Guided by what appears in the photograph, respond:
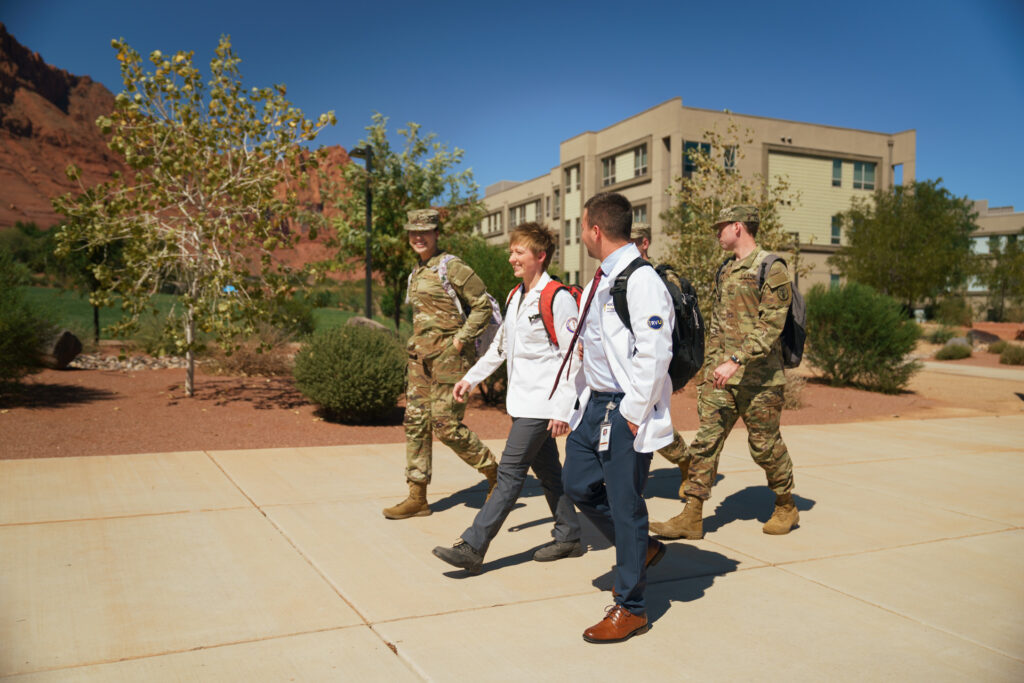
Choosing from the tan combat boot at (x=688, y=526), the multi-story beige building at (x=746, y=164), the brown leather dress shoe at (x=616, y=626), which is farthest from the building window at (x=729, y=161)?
the multi-story beige building at (x=746, y=164)

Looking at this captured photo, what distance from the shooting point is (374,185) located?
23.6 metres

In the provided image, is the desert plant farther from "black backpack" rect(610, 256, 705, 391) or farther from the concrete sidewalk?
"black backpack" rect(610, 256, 705, 391)

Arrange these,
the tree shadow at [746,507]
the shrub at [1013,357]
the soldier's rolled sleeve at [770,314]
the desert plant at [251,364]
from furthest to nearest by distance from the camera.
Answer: the shrub at [1013,357]
the desert plant at [251,364]
the tree shadow at [746,507]
the soldier's rolled sleeve at [770,314]

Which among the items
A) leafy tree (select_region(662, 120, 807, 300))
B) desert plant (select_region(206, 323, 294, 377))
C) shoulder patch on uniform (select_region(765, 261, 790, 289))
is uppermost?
leafy tree (select_region(662, 120, 807, 300))

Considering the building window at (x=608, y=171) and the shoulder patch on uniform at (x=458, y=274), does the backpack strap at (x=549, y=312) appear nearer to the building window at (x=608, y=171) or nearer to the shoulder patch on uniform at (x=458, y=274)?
the shoulder patch on uniform at (x=458, y=274)

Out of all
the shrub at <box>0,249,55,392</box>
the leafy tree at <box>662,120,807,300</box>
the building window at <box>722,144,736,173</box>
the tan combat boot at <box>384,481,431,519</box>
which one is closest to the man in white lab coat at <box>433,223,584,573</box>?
the tan combat boot at <box>384,481,431,519</box>

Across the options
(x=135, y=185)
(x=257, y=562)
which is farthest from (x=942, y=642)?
(x=135, y=185)

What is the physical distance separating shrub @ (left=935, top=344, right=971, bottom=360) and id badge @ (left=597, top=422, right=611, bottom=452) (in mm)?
26368

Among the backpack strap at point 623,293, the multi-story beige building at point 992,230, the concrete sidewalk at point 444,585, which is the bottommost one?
the concrete sidewalk at point 444,585

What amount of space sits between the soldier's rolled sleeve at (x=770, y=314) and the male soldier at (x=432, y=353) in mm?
1777

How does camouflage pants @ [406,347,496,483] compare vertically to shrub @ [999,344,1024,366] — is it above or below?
above

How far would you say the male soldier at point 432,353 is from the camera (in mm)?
5625

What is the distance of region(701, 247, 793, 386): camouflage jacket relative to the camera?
515 centimetres

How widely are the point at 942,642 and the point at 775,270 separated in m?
2.42
